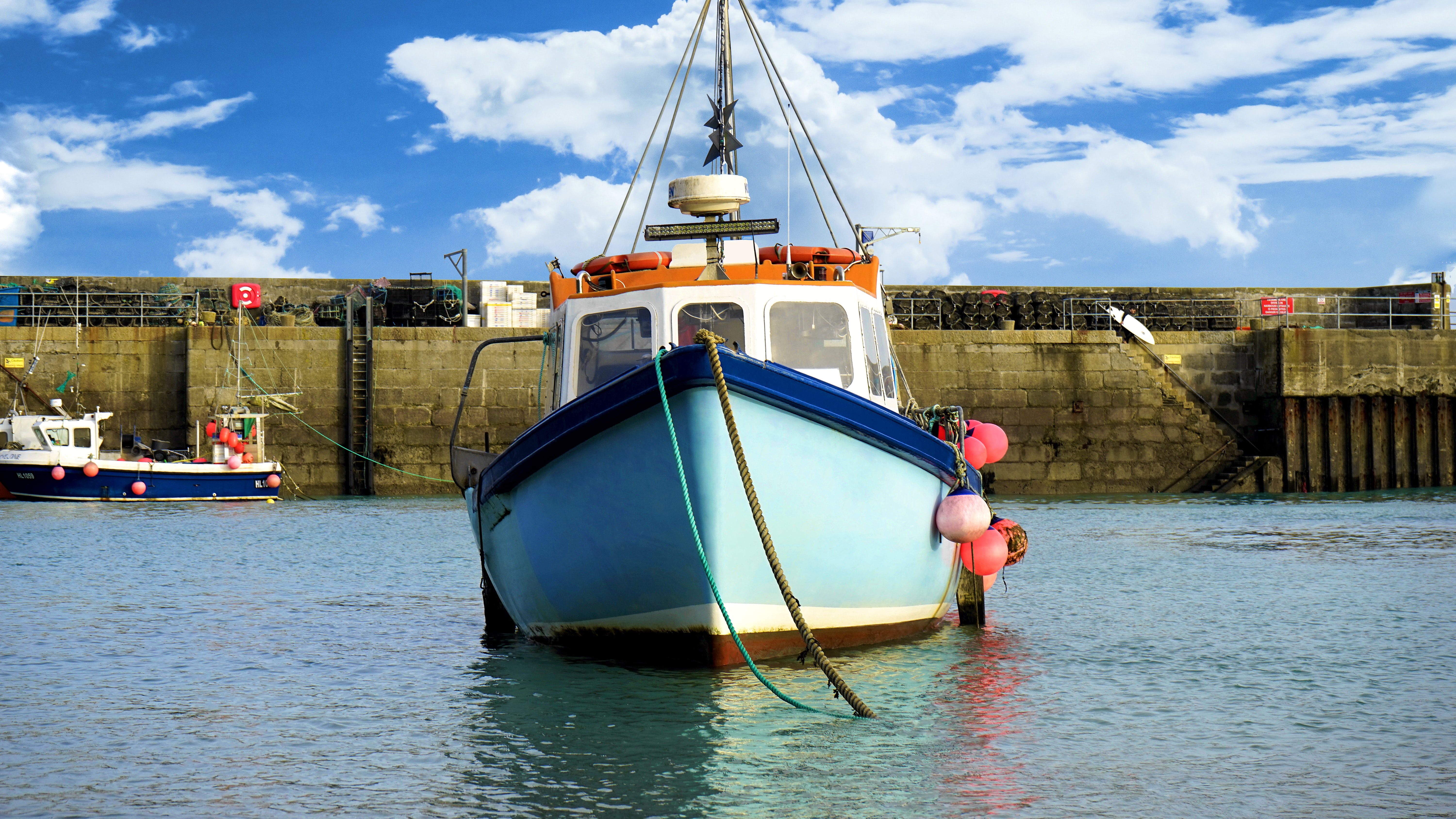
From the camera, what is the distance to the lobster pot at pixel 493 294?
29188mm

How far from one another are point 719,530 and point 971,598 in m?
3.79

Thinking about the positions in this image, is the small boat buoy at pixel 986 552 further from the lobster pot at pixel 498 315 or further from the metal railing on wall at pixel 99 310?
the metal railing on wall at pixel 99 310

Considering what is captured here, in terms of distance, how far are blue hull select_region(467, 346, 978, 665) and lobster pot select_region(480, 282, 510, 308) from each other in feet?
69.3

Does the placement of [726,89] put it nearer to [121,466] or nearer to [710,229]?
[710,229]

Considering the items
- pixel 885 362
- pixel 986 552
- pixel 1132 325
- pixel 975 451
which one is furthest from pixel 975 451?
pixel 1132 325

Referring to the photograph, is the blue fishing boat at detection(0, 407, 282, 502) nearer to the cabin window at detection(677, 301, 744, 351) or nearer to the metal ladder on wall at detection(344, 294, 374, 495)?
the metal ladder on wall at detection(344, 294, 374, 495)

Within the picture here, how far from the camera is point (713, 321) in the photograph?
8.66m

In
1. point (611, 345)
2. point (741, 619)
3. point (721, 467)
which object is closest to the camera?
point (721, 467)

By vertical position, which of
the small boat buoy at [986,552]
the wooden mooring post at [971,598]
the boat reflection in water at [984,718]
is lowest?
the boat reflection in water at [984,718]

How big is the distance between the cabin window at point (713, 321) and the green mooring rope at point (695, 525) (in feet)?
4.39

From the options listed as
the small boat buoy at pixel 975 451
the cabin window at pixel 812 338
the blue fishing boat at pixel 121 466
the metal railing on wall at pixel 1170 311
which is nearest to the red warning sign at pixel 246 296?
the blue fishing boat at pixel 121 466

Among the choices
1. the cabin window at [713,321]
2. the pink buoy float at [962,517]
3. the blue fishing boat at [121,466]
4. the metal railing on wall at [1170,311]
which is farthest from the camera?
the metal railing on wall at [1170,311]

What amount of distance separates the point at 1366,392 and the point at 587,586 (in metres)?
25.9

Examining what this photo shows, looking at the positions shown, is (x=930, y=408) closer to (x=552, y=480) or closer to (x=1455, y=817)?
(x=552, y=480)
